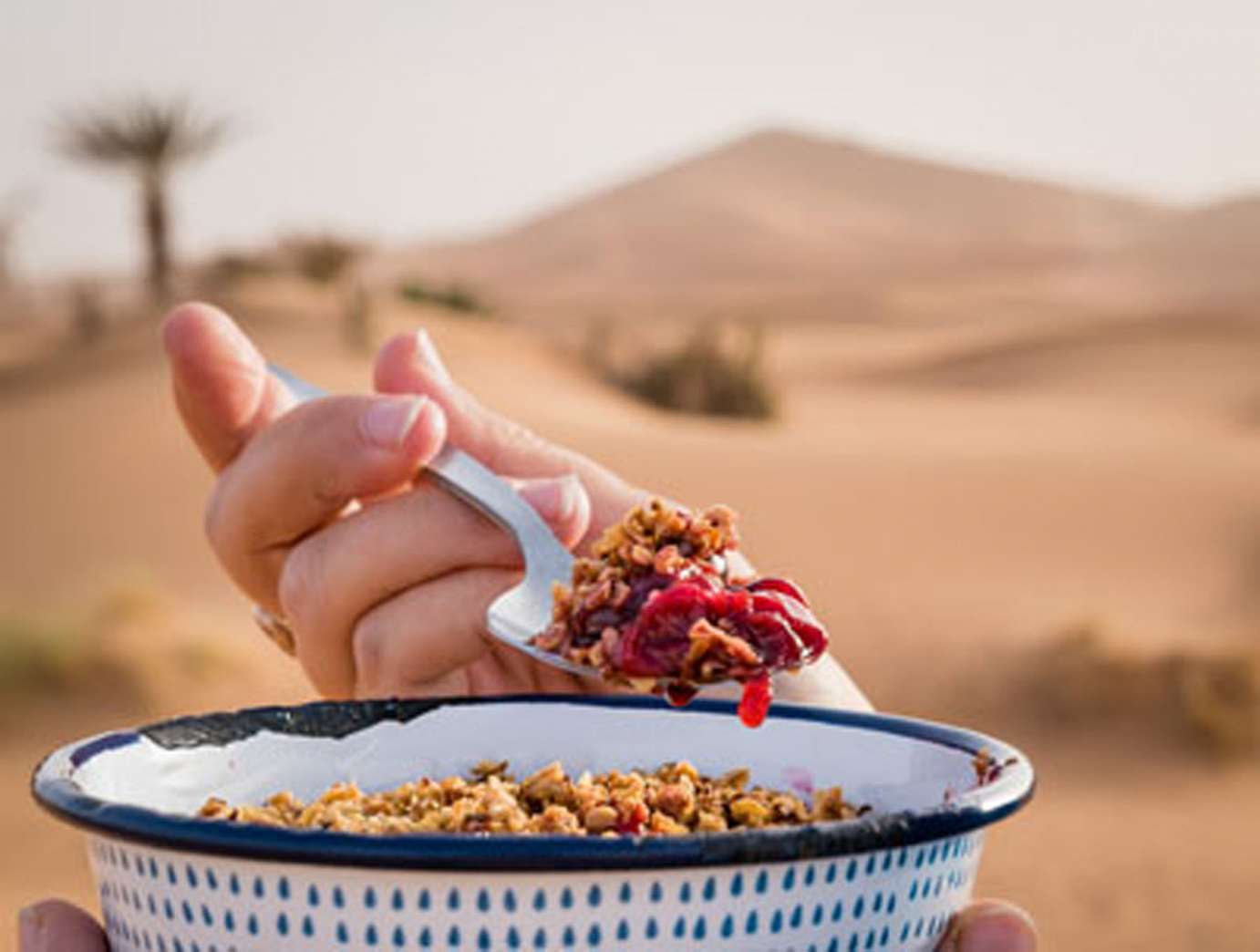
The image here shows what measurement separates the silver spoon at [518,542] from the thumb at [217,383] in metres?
0.03

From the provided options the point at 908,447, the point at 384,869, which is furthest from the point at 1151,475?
the point at 384,869

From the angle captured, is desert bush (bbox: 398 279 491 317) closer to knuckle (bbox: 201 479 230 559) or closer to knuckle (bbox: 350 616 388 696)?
knuckle (bbox: 201 479 230 559)

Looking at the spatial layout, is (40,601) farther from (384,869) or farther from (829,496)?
(384,869)

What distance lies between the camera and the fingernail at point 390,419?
170 cm

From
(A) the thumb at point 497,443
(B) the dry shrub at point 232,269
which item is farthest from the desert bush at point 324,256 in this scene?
(A) the thumb at point 497,443

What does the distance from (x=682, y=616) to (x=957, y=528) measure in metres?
9.79

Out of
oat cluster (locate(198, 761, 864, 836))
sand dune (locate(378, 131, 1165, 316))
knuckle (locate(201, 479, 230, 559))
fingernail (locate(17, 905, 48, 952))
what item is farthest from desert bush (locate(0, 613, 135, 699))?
sand dune (locate(378, 131, 1165, 316))

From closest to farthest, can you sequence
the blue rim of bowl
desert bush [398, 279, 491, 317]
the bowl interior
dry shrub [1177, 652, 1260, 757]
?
the blue rim of bowl, the bowl interior, dry shrub [1177, 652, 1260, 757], desert bush [398, 279, 491, 317]

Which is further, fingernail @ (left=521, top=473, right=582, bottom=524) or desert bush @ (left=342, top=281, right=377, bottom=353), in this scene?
desert bush @ (left=342, top=281, right=377, bottom=353)

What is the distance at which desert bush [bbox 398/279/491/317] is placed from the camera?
52.6 feet

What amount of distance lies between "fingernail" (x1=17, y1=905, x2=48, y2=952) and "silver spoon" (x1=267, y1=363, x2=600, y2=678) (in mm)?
471

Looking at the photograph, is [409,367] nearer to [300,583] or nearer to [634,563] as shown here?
[300,583]

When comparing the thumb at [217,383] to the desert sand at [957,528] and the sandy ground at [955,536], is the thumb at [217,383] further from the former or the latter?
the sandy ground at [955,536]

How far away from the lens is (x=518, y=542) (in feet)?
5.66
